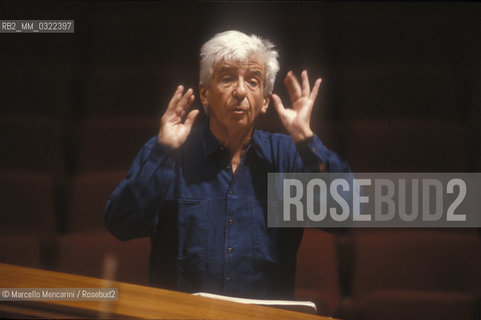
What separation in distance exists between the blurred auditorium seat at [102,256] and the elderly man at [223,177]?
0.02 meters

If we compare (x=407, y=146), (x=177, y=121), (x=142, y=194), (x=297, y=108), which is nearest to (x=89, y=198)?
(x=142, y=194)

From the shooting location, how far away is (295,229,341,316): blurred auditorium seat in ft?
3.40

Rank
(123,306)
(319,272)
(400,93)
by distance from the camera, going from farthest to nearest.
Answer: (400,93), (319,272), (123,306)

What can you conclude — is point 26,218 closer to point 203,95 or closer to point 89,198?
point 89,198

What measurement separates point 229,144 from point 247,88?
5.7 inches

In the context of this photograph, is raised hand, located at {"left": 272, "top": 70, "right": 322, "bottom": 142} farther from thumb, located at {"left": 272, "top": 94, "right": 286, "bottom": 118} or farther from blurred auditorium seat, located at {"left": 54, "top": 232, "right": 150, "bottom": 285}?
blurred auditorium seat, located at {"left": 54, "top": 232, "right": 150, "bottom": 285}

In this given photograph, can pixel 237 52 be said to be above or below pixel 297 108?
above

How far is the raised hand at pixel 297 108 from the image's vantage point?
1.11 meters

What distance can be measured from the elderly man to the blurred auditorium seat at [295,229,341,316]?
3 cm

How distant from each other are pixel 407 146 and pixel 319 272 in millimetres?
388

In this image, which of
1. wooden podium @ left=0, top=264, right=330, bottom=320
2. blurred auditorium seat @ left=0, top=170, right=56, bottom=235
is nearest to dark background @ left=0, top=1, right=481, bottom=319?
Answer: blurred auditorium seat @ left=0, top=170, right=56, bottom=235

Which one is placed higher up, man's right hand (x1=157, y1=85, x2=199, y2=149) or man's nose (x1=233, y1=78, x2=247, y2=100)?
man's nose (x1=233, y1=78, x2=247, y2=100)

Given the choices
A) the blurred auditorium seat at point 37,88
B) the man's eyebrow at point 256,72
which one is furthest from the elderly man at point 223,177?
the blurred auditorium seat at point 37,88

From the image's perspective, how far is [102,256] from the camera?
107cm
